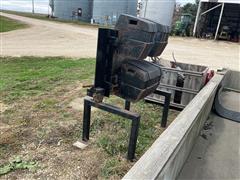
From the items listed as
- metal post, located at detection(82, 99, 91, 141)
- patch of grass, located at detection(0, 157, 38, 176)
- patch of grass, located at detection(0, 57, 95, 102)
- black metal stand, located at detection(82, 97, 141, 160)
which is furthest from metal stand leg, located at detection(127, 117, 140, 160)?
patch of grass, located at detection(0, 57, 95, 102)

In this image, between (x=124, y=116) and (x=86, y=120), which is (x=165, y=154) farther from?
(x=86, y=120)

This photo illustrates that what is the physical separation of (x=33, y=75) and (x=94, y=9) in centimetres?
3092

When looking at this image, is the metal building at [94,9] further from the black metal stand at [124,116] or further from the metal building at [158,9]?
the black metal stand at [124,116]

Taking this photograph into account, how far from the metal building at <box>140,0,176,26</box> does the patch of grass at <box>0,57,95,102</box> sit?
16.3m

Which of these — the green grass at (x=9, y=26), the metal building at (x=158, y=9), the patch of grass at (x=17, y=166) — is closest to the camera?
the patch of grass at (x=17, y=166)

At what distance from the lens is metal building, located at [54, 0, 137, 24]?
33.1m

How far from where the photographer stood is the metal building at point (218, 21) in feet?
76.1

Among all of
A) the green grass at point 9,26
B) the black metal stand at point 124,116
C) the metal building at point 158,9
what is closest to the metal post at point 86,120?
the black metal stand at point 124,116

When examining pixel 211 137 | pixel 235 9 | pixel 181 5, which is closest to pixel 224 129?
pixel 211 137

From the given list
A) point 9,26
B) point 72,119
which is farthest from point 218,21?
point 72,119

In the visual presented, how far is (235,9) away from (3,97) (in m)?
24.2

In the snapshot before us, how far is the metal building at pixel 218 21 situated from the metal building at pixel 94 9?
11.5 meters

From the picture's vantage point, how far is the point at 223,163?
3143mm

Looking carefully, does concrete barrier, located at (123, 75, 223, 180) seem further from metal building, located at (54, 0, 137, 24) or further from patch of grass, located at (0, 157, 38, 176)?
metal building, located at (54, 0, 137, 24)
